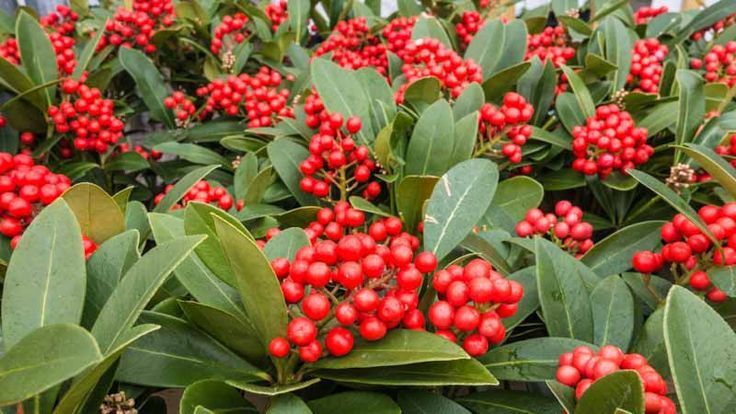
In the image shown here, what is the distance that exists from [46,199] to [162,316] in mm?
334

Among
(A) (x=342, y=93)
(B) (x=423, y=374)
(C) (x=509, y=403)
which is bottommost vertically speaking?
(C) (x=509, y=403)

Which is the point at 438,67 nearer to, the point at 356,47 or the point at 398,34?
the point at 398,34

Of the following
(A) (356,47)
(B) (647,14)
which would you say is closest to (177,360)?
(A) (356,47)

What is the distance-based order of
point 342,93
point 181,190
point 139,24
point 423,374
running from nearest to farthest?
1. point 423,374
2. point 181,190
3. point 342,93
4. point 139,24

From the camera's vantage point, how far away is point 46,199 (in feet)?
2.72

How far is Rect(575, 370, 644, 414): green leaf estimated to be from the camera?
0.47 metres

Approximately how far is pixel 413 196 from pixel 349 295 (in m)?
0.33

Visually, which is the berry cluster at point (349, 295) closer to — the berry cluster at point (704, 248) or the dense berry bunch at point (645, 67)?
the berry cluster at point (704, 248)

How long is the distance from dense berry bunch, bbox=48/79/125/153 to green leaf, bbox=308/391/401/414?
3.19 feet

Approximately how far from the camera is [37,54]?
4.21 feet

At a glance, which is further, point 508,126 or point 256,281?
point 508,126

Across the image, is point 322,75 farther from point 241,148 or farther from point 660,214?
point 660,214

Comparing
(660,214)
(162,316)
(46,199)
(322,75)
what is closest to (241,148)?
(322,75)

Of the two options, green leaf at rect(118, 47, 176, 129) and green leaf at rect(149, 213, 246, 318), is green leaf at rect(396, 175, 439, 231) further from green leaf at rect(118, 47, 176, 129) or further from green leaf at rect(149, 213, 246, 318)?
green leaf at rect(118, 47, 176, 129)
